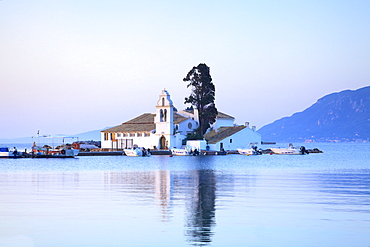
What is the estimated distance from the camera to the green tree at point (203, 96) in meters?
83.6

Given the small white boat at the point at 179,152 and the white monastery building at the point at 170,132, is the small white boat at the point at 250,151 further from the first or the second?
the small white boat at the point at 179,152

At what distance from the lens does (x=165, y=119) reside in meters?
82.6

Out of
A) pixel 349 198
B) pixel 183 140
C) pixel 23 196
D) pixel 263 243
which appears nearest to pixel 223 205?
pixel 349 198

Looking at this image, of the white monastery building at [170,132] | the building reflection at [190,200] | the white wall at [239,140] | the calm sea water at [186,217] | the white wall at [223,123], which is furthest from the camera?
the white wall at [223,123]

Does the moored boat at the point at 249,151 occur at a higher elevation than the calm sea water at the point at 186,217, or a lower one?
higher

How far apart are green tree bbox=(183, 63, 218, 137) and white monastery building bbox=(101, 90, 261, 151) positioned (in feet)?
8.92

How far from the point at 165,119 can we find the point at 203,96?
6.46 meters

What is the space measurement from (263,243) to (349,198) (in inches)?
360

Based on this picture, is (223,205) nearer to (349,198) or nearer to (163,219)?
(163,219)

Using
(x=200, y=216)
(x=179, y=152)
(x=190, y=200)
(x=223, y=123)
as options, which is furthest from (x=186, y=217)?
(x=223, y=123)

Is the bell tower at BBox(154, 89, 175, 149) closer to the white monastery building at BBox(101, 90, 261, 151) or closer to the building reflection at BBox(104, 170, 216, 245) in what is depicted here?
the white monastery building at BBox(101, 90, 261, 151)

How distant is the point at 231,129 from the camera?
87250mm

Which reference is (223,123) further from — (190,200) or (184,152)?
(190,200)

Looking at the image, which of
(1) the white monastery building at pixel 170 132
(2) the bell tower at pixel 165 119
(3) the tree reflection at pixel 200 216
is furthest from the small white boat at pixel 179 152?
(3) the tree reflection at pixel 200 216
